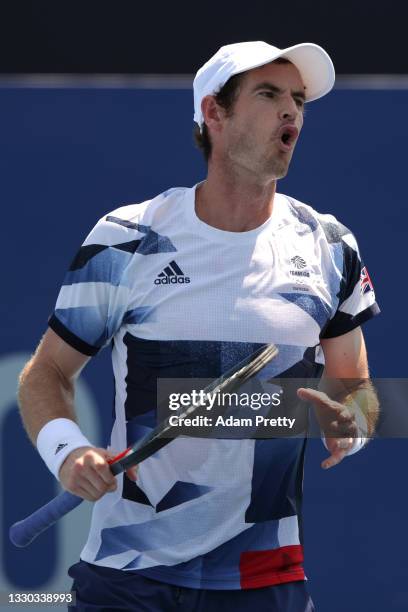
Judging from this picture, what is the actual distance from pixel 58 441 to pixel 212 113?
882 millimetres

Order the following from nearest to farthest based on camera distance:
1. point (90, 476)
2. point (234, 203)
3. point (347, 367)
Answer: point (90, 476), point (234, 203), point (347, 367)

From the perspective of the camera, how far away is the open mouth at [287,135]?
3037 mm

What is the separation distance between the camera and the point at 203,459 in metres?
2.97

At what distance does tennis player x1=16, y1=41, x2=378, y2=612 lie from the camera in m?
2.96

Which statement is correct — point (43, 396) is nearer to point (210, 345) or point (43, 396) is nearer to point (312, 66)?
point (210, 345)

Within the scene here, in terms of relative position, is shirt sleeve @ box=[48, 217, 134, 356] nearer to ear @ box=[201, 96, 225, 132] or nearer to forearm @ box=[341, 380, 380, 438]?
ear @ box=[201, 96, 225, 132]

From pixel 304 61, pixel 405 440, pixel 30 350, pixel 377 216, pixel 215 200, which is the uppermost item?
pixel 304 61

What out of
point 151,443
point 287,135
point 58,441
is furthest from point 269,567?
point 287,135

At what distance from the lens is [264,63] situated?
302 cm

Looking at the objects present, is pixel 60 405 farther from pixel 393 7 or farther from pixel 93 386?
pixel 393 7

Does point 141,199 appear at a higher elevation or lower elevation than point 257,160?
lower

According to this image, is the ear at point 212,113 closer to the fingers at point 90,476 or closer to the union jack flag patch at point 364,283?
the union jack flag patch at point 364,283

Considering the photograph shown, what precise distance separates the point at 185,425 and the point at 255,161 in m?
0.64

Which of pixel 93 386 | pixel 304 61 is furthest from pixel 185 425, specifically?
pixel 93 386
